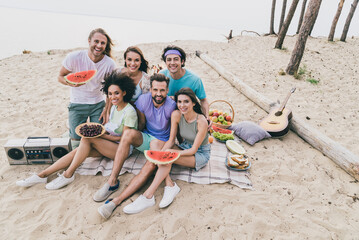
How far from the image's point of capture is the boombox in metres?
3.33

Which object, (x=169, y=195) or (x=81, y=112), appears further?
(x=81, y=112)

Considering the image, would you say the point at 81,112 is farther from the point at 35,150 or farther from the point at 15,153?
the point at 15,153

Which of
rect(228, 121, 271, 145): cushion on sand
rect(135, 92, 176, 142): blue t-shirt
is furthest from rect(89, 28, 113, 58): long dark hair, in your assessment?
rect(228, 121, 271, 145): cushion on sand

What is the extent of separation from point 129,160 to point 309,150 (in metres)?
3.36

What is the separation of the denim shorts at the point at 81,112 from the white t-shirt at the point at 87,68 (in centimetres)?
7

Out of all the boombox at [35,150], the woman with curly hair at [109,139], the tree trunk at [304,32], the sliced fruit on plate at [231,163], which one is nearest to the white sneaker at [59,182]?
the woman with curly hair at [109,139]

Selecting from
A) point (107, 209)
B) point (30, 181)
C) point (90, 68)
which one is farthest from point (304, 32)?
point (30, 181)

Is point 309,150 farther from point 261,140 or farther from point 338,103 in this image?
point 338,103

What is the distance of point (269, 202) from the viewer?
116 inches

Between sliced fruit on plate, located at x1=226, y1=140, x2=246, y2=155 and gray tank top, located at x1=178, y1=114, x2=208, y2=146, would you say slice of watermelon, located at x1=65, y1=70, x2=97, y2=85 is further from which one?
sliced fruit on plate, located at x1=226, y1=140, x2=246, y2=155

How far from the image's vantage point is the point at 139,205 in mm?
2738

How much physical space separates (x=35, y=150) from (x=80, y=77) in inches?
53.4

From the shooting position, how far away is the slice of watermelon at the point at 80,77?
Answer: 3.11 meters

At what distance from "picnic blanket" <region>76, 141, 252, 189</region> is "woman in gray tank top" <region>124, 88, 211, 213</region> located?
158 mm
